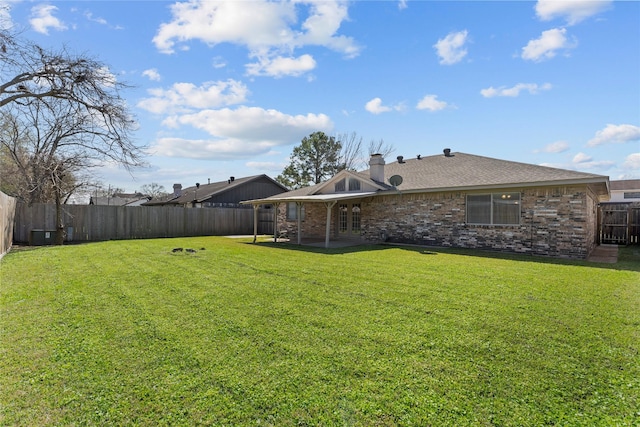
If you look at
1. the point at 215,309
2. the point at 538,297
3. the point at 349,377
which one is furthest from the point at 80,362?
the point at 538,297

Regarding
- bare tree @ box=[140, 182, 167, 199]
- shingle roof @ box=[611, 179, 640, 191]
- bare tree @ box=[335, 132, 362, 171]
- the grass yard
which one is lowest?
the grass yard

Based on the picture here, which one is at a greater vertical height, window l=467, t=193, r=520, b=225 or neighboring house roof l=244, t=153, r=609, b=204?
neighboring house roof l=244, t=153, r=609, b=204

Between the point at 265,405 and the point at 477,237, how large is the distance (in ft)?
35.9

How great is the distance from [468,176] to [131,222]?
52.0ft

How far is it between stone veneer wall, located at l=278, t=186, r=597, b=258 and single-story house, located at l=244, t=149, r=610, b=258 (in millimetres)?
A: 23

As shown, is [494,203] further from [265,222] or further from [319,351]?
[265,222]

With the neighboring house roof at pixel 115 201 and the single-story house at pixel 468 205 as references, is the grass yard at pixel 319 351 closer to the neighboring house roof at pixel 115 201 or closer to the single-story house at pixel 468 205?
the single-story house at pixel 468 205

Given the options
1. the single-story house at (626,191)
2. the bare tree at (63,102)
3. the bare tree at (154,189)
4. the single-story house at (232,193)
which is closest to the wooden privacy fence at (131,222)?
the bare tree at (63,102)

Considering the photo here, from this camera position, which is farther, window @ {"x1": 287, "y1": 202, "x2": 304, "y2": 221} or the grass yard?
window @ {"x1": 287, "y1": 202, "x2": 304, "y2": 221}

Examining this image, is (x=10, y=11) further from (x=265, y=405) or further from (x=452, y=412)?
(x=452, y=412)

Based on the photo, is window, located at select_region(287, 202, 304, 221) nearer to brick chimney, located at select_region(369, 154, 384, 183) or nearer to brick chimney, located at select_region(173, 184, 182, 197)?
brick chimney, located at select_region(369, 154, 384, 183)

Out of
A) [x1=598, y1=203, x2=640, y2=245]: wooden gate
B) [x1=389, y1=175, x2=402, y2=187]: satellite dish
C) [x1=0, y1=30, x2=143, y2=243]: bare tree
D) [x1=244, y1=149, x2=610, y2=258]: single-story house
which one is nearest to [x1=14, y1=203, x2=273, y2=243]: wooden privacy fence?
[x1=0, y1=30, x2=143, y2=243]: bare tree

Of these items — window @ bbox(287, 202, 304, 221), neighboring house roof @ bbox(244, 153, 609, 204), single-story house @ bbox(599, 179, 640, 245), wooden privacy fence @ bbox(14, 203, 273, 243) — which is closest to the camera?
neighboring house roof @ bbox(244, 153, 609, 204)

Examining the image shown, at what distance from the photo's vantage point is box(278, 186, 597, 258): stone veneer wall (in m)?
9.70
